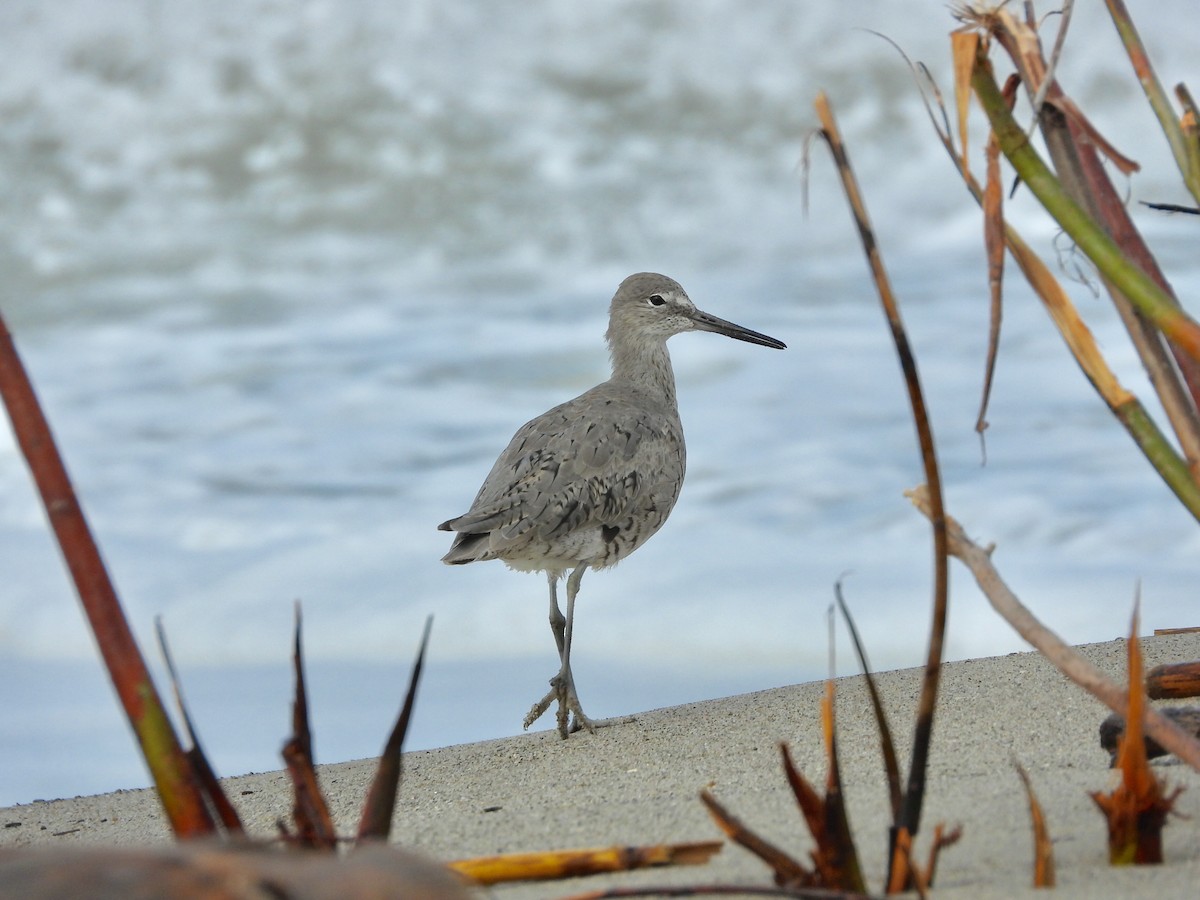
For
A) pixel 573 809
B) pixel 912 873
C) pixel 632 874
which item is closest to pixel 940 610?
pixel 912 873

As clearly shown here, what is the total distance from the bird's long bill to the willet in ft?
2.65

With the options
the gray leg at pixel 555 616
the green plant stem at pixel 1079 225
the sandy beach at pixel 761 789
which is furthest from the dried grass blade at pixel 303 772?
the gray leg at pixel 555 616

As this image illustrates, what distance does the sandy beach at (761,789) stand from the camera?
242 cm

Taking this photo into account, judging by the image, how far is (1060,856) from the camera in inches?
94.5

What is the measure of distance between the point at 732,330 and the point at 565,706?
9.20 feet

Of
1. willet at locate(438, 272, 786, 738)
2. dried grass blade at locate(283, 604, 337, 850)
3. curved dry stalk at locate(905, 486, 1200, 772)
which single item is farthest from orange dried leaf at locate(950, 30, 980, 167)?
willet at locate(438, 272, 786, 738)

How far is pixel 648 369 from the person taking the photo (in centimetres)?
772

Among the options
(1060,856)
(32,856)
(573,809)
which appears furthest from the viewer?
(573,809)

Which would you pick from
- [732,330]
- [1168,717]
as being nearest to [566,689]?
[732,330]

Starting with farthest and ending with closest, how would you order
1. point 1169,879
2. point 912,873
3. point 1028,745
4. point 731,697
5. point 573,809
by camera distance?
point 731,697
point 1028,745
point 573,809
point 1169,879
point 912,873

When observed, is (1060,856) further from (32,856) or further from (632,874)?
(32,856)

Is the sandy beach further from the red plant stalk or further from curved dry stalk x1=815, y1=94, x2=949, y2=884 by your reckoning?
the red plant stalk

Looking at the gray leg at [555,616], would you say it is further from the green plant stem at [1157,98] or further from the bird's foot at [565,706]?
the green plant stem at [1157,98]

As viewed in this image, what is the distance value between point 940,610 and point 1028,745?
2.64 m
